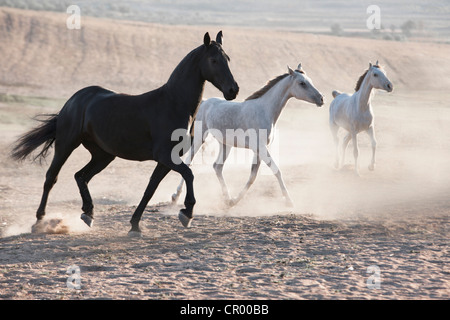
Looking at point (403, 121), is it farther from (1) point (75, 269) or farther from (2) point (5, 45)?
(2) point (5, 45)

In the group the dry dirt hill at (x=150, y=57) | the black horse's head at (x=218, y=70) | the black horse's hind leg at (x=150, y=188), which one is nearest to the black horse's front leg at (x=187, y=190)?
the black horse's hind leg at (x=150, y=188)

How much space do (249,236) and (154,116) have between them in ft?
5.55

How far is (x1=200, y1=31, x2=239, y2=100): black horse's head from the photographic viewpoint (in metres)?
7.04

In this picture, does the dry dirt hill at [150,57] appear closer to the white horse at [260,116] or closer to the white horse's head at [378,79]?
the white horse's head at [378,79]

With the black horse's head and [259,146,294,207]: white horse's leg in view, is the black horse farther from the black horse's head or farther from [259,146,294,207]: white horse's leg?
[259,146,294,207]: white horse's leg

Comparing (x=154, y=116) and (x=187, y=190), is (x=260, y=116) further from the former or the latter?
(x=187, y=190)

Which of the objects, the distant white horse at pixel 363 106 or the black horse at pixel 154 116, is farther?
the distant white horse at pixel 363 106

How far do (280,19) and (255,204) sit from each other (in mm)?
86368

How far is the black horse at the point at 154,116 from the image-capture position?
711cm

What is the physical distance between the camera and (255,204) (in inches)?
399

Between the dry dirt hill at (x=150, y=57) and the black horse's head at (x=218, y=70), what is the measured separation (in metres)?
19.4

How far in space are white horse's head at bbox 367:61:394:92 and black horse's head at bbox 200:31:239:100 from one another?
591 cm

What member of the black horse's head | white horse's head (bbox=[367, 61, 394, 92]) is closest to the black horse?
the black horse's head

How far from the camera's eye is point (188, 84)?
7258mm
